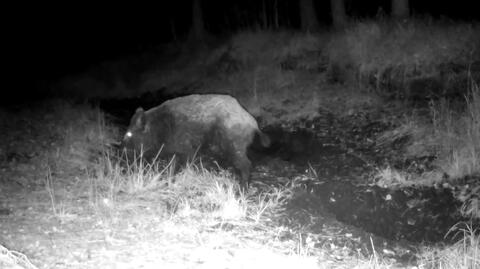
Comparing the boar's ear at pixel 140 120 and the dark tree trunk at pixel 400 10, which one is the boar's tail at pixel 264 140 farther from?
the dark tree trunk at pixel 400 10

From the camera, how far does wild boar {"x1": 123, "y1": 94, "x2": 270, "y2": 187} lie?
685 centimetres

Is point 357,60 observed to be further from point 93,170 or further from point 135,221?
point 135,221

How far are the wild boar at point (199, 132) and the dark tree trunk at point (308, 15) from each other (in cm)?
509

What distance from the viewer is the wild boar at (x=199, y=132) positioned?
685 cm

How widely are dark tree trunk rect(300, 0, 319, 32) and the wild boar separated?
5.09m

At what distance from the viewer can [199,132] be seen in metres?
7.04

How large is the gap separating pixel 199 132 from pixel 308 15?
19.8ft

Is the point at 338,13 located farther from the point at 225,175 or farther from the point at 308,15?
the point at 225,175

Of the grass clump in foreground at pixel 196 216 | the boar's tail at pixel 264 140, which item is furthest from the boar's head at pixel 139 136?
the boar's tail at pixel 264 140

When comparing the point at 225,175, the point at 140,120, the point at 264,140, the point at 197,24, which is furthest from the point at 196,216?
the point at 197,24

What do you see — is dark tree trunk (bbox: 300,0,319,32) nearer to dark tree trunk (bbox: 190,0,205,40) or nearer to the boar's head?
dark tree trunk (bbox: 190,0,205,40)

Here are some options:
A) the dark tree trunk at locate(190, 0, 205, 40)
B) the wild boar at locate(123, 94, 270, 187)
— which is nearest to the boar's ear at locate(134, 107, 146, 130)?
the wild boar at locate(123, 94, 270, 187)

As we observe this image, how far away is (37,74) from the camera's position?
15188mm

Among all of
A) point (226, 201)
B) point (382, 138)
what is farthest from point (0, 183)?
point (382, 138)
